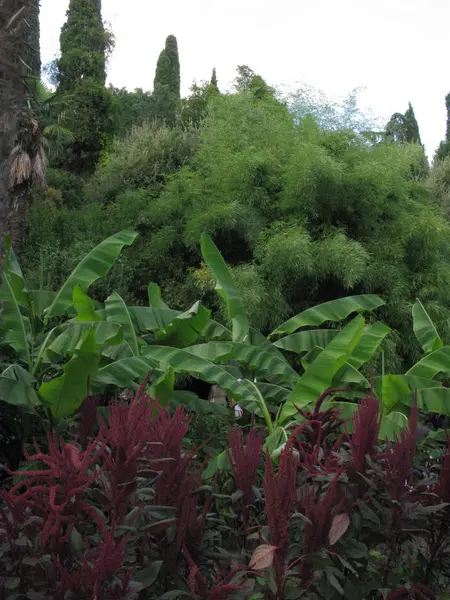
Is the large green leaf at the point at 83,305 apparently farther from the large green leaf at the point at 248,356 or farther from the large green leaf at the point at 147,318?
the large green leaf at the point at 248,356

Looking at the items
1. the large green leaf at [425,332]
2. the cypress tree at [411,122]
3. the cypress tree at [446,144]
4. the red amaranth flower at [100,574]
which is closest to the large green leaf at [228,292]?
the large green leaf at [425,332]

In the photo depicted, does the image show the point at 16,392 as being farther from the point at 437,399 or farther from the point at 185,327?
the point at 437,399

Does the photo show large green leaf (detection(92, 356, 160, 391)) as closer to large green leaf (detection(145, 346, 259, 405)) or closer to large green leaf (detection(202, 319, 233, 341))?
large green leaf (detection(145, 346, 259, 405))

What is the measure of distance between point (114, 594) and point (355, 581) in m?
0.99

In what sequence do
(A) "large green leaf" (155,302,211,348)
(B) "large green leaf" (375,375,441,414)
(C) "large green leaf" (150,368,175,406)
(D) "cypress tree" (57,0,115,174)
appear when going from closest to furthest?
(C) "large green leaf" (150,368,175,406) → (B) "large green leaf" (375,375,441,414) → (A) "large green leaf" (155,302,211,348) → (D) "cypress tree" (57,0,115,174)

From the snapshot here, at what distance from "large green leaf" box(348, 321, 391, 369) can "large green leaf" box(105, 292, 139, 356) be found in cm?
187

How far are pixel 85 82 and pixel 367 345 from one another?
73.6 ft

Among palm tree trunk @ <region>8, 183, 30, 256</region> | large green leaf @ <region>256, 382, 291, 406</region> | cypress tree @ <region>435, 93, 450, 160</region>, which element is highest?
cypress tree @ <region>435, 93, 450, 160</region>

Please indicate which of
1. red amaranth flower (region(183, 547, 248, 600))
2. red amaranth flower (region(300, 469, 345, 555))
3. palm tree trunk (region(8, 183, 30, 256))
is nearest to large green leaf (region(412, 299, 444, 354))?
red amaranth flower (region(300, 469, 345, 555))

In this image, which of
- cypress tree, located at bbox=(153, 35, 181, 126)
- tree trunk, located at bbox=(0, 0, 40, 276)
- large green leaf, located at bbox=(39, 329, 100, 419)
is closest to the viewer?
tree trunk, located at bbox=(0, 0, 40, 276)

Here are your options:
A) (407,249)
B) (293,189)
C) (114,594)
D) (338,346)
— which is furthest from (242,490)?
(407,249)

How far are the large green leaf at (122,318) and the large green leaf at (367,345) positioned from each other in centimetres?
187

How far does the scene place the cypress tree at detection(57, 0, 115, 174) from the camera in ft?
80.0

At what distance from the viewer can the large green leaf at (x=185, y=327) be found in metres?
5.31
